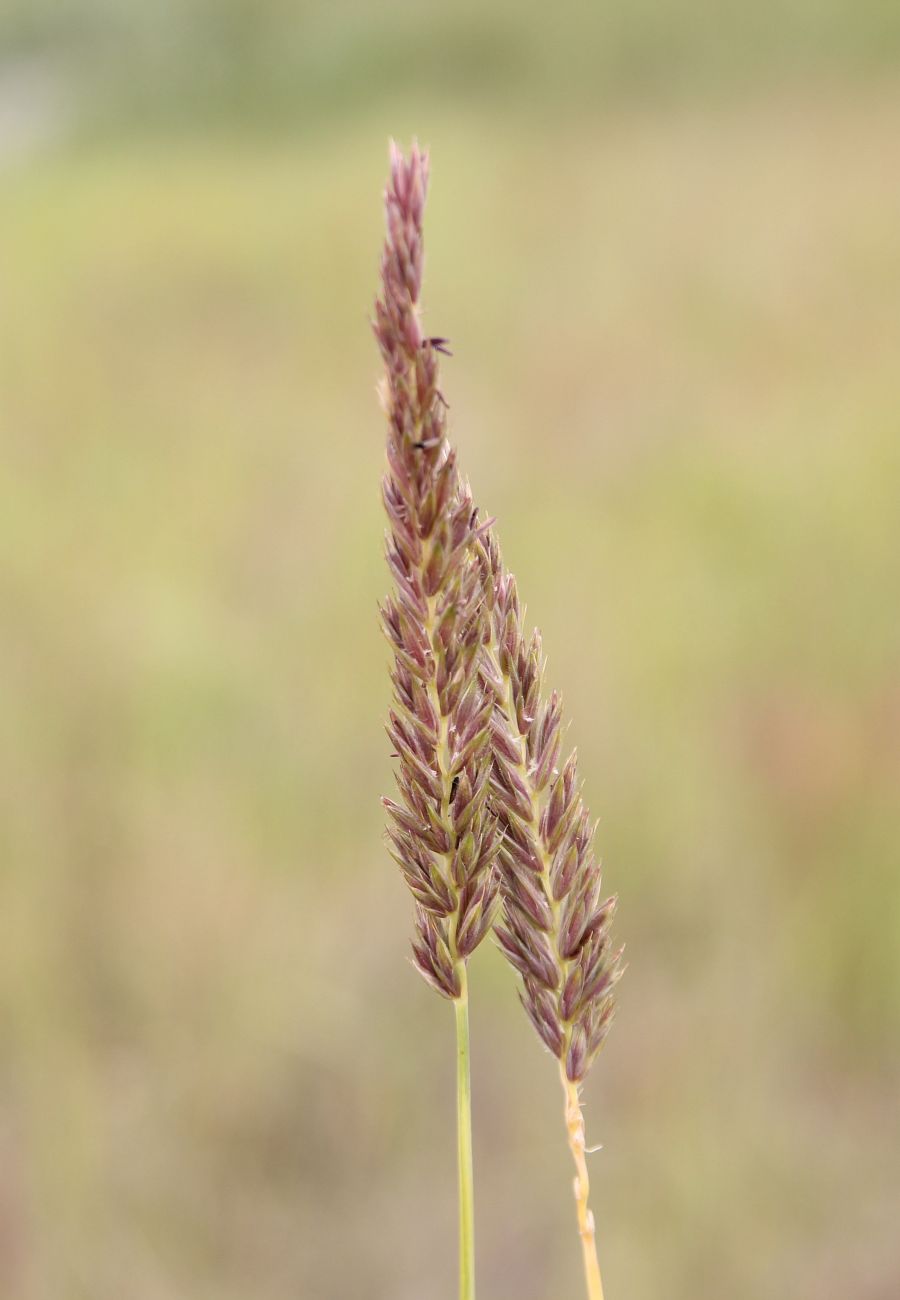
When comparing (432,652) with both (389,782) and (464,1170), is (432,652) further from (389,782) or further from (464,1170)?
(389,782)

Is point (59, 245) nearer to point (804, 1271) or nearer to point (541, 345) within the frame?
point (541, 345)

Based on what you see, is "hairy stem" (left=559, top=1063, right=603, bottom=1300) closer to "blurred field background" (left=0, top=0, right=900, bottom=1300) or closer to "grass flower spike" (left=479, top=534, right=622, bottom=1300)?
"grass flower spike" (left=479, top=534, right=622, bottom=1300)

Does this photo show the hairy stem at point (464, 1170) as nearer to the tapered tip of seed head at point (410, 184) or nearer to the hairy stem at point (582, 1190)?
the hairy stem at point (582, 1190)

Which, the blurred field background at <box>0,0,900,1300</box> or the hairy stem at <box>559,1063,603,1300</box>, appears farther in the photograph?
the blurred field background at <box>0,0,900,1300</box>

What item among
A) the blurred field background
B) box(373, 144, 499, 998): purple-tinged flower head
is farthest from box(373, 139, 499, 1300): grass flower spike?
the blurred field background

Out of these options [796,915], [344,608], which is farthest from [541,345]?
[796,915]

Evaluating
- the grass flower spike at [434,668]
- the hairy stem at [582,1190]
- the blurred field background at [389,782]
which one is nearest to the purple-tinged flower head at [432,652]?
the grass flower spike at [434,668]
